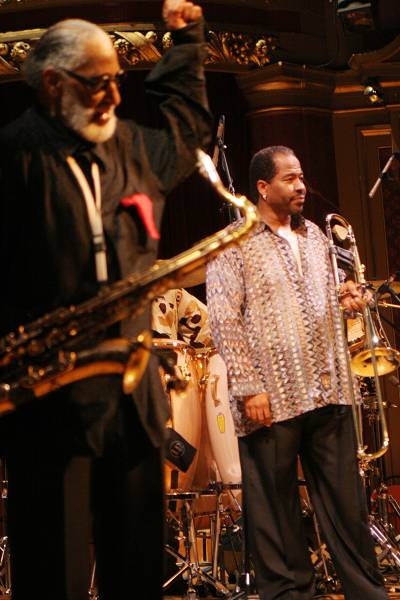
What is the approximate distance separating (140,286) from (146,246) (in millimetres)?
110

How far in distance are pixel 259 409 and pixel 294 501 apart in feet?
1.42

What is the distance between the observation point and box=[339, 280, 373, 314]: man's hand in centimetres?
412

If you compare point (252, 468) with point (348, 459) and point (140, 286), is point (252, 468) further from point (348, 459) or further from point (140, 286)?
point (140, 286)

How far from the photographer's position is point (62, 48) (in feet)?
7.64

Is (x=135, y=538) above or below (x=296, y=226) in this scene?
below

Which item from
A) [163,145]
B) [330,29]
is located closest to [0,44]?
[330,29]

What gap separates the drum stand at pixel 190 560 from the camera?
4980mm

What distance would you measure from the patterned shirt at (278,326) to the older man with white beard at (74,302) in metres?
1.70

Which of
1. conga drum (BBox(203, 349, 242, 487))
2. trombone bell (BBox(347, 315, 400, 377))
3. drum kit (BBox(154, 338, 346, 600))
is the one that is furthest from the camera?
conga drum (BBox(203, 349, 242, 487))

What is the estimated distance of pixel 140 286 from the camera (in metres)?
2.29

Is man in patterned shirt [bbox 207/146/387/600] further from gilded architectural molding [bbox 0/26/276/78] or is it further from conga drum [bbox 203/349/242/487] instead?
gilded architectural molding [bbox 0/26/276/78]

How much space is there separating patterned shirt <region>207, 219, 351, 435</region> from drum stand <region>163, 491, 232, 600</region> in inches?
45.3

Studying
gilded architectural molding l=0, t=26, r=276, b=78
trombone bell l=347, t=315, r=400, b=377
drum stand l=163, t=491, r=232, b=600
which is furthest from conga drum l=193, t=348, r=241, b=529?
gilded architectural molding l=0, t=26, r=276, b=78

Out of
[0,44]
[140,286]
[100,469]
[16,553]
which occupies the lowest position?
[16,553]
